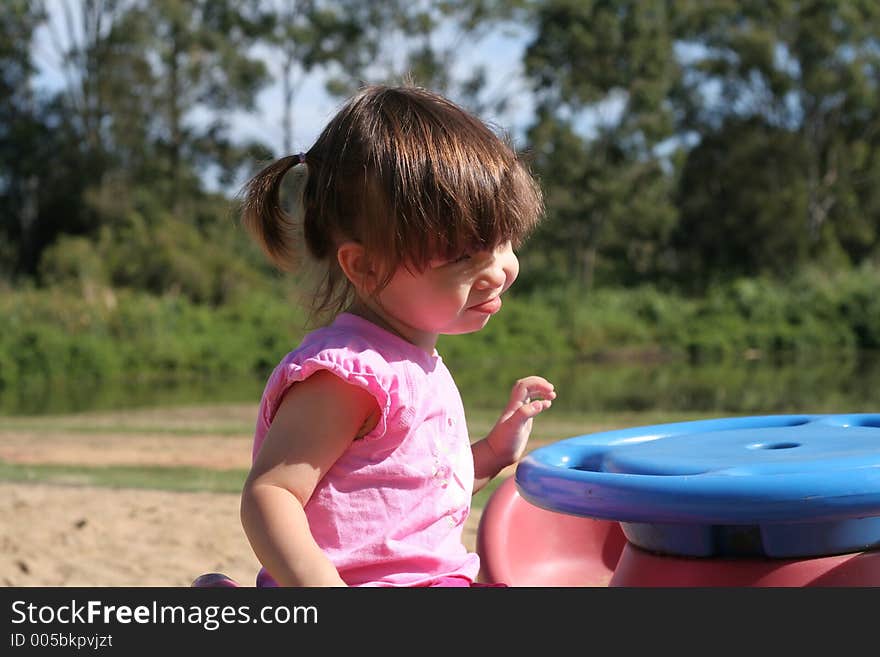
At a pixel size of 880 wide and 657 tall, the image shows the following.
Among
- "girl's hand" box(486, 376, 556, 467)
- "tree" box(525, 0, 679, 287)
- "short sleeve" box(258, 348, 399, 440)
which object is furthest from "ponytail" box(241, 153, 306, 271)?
"tree" box(525, 0, 679, 287)

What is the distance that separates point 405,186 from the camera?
189 centimetres

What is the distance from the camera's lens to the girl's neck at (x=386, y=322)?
2059 mm

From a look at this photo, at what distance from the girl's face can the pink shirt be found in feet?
0.16

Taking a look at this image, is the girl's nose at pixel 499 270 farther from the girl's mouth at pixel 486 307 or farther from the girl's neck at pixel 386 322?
the girl's neck at pixel 386 322

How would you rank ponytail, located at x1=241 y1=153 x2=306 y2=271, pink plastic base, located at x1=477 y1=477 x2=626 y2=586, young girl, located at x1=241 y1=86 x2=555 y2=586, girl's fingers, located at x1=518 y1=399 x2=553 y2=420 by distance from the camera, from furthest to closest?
pink plastic base, located at x1=477 y1=477 x2=626 y2=586 → girl's fingers, located at x1=518 y1=399 x2=553 y2=420 → ponytail, located at x1=241 y1=153 x2=306 y2=271 → young girl, located at x1=241 y1=86 x2=555 y2=586

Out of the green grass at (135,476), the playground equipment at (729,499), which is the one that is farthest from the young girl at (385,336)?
the green grass at (135,476)

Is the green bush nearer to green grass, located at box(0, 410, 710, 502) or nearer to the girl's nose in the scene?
green grass, located at box(0, 410, 710, 502)

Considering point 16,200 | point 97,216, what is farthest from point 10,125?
point 97,216

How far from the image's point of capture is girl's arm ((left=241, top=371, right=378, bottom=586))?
1.77 meters

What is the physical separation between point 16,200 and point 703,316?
19.6m

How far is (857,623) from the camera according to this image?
1835 millimetres

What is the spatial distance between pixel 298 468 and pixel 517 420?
647mm

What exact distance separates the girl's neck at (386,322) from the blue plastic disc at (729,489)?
0.37 metres

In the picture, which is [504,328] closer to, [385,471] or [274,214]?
[274,214]
